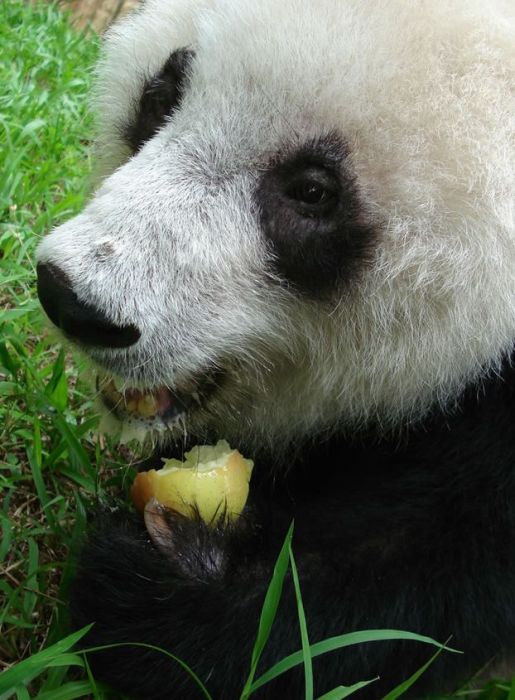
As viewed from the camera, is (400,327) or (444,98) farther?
(400,327)

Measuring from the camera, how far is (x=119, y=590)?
224cm

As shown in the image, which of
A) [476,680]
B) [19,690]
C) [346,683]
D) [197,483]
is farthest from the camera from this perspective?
[476,680]

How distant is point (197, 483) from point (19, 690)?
2.14 ft

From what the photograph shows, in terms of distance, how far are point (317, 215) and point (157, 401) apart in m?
0.65

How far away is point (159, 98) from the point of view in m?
2.42

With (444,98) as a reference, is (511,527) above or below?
below

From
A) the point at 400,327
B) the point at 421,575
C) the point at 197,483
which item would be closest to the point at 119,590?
the point at 197,483

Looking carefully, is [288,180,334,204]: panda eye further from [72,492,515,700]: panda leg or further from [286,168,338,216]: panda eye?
[72,492,515,700]: panda leg

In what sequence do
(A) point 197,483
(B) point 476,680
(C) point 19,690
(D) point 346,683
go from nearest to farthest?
(C) point 19,690 → (D) point 346,683 → (A) point 197,483 → (B) point 476,680

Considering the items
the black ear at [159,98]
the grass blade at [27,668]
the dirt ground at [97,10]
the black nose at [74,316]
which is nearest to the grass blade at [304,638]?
the grass blade at [27,668]

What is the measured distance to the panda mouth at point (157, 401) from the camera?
7.83 feet

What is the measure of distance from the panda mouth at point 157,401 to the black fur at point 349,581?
0.27m

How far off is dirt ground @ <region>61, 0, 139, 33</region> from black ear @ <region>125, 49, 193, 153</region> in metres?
5.64

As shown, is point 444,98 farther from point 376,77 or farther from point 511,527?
point 511,527
